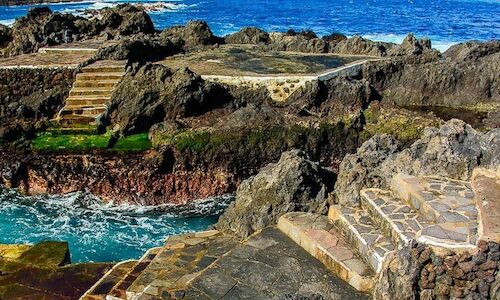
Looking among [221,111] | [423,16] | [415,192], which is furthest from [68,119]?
[423,16]

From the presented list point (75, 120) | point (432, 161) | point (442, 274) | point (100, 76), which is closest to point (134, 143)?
point (75, 120)

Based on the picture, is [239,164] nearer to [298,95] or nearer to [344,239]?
[298,95]

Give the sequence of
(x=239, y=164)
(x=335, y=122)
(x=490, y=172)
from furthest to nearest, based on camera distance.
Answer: (x=335, y=122) → (x=239, y=164) → (x=490, y=172)

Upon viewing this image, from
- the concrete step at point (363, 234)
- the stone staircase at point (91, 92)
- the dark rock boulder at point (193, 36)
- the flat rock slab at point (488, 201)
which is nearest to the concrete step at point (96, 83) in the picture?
the stone staircase at point (91, 92)

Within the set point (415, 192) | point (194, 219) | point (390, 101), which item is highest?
point (415, 192)

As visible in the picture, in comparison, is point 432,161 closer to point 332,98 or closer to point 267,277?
point 267,277

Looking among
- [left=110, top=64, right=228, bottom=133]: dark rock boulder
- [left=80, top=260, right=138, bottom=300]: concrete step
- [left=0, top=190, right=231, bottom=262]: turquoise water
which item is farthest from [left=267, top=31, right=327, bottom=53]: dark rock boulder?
[left=80, top=260, right=138, bottom=300]: concrete step
